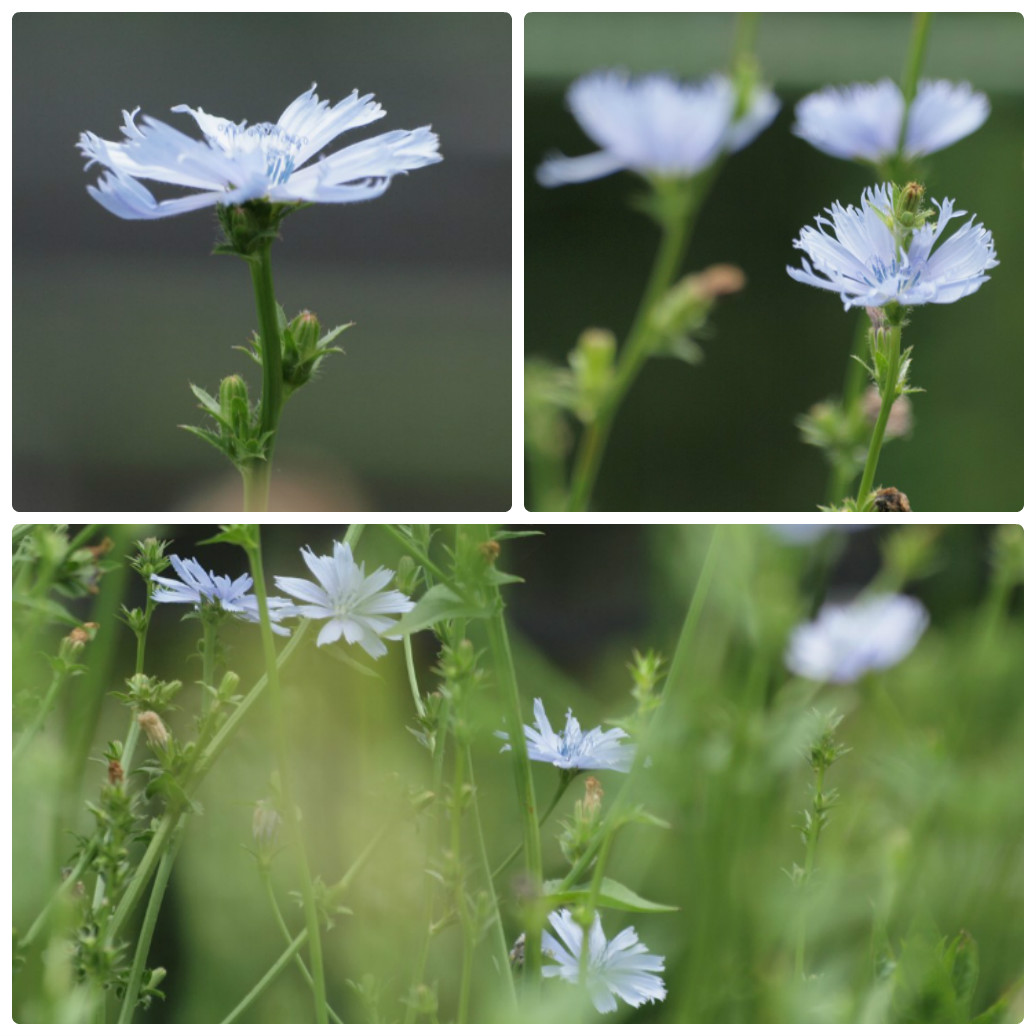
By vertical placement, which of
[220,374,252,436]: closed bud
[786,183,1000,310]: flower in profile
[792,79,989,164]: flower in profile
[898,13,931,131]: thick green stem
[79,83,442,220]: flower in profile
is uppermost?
[898,13,931,131]: thick green stem

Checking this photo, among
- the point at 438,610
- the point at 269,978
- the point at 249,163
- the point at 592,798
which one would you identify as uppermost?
the point at 249,163

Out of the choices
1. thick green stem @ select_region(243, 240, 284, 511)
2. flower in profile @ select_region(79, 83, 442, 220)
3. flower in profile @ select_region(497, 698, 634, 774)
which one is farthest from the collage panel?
flower in profile @ select_region(79, 83, 442, 220)

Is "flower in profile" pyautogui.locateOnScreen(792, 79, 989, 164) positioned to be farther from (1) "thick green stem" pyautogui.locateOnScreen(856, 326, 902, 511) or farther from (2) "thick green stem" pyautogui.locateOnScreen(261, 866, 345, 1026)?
(2) "thick green stem" pyautogui.locateOnScreen(261, 866, 345, 1026)

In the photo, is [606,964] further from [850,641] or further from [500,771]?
[850,641]

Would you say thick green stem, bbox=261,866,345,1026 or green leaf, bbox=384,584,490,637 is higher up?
green leaf, bbox=384,584,490,637

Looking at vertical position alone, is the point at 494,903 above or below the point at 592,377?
below

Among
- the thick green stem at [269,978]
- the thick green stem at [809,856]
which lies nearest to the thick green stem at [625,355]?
the thick green stem at [809,856]

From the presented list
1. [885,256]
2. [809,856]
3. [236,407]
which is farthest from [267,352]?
[809,856]

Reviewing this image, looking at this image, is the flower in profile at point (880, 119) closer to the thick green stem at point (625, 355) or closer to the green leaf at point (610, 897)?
the thick green stem at point (625, 355)
